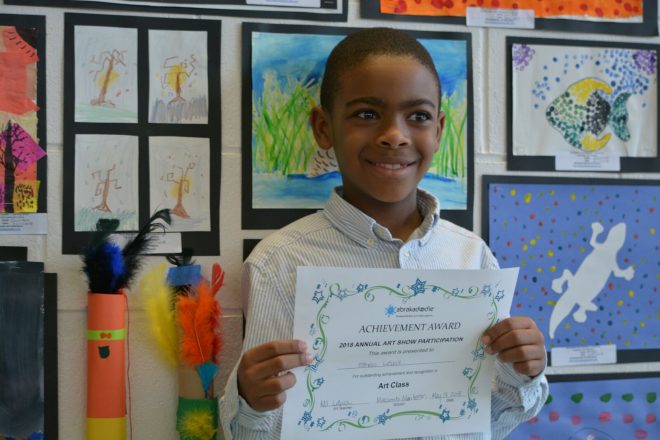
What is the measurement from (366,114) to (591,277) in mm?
771

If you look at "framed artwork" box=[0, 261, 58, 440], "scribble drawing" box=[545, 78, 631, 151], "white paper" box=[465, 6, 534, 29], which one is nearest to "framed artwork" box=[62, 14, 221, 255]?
"framed artwork" box=[0, 261, 58, 440]

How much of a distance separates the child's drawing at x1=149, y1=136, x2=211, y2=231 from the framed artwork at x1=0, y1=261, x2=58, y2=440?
29cm

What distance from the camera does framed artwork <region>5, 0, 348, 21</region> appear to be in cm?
133

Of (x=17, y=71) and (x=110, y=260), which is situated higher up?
(x=17, y=71)

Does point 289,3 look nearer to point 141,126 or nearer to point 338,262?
point 141,126

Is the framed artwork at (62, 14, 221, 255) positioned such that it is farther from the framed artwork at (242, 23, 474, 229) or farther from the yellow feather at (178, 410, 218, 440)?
the yellow feather at (178, 410, 218, 440)

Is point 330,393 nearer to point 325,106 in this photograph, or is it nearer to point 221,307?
point 221,307

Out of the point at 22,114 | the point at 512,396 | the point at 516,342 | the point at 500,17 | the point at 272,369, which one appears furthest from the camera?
the point at 500,17

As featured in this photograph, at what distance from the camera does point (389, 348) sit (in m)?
1.06

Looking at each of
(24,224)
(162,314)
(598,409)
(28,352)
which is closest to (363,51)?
(162,314)

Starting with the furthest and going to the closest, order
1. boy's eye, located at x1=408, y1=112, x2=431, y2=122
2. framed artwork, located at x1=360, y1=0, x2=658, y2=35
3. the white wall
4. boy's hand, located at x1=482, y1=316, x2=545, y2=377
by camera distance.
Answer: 1. framed artwork, located at x1=360, y1=0, x2=658, y2=35
2. the white wall
3. boy's eye, located at x1=408, y1=112, x2=431, y2=122
4. boy's hand, located at x1=482, y1=316, x2=545, y2=377

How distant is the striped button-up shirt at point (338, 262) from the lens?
3.71 feet

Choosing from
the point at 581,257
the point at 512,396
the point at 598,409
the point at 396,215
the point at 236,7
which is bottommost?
the point at 598,409

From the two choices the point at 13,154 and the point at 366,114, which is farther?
the point at 13,154
